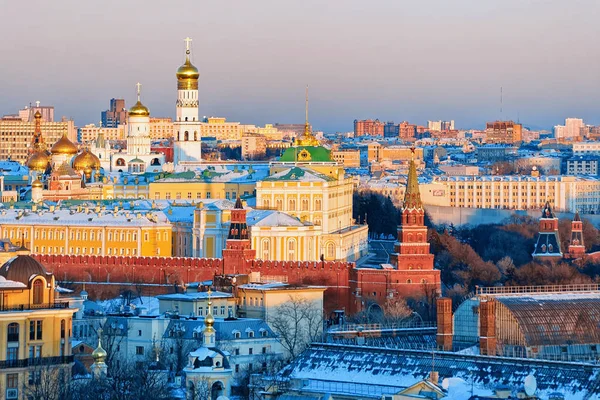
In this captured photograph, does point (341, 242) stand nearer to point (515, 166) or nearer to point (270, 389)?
point (270, 389)

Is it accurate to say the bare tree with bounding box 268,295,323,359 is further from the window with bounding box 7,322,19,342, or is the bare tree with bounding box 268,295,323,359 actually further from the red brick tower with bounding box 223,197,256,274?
the window with bounding box 7,322,19,342

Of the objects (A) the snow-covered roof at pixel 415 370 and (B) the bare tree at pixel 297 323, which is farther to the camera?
(B) the bare tree at pixel 297 323

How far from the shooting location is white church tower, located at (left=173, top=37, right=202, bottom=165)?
11100cm

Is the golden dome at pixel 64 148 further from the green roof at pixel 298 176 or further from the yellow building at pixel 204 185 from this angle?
the green roof at pixel 298 176

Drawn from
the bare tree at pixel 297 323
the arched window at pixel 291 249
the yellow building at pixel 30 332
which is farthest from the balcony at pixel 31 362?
the arched window at pixel 291 249

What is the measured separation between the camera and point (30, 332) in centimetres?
5206

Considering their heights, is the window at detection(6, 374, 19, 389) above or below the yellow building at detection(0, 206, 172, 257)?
below

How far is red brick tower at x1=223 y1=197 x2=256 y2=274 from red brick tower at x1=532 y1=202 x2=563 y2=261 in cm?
1905

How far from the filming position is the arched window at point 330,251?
87.9m

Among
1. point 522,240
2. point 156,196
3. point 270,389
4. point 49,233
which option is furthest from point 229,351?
point 522,240

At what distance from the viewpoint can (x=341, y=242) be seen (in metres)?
88.9

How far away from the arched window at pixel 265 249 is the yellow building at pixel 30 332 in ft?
105

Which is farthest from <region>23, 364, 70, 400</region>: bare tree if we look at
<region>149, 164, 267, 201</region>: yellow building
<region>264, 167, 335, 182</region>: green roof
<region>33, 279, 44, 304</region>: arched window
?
<region>149, 164, 267, 201</region>: yellow building

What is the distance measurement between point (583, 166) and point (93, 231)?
11005cm
